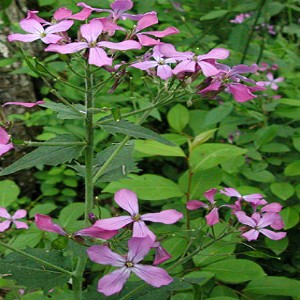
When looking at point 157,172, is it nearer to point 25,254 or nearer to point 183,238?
point 183,238

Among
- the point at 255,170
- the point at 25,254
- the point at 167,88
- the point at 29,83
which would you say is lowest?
the point at 29,83

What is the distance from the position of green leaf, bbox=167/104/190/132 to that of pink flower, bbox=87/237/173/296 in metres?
1.04

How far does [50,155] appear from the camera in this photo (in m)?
1.09

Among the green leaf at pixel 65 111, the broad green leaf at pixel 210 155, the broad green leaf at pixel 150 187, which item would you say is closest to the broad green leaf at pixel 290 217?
the broad green leaf at pixel 210 155

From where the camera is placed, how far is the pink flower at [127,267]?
0.94m

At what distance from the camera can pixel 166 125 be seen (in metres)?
3.22

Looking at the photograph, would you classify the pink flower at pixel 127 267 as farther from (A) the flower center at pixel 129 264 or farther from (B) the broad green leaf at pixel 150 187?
(B) the broad green leaf at pixel 150 187

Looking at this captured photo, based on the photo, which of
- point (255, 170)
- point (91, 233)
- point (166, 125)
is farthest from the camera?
point (166, 125)

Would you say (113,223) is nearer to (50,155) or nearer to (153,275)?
(153,275)

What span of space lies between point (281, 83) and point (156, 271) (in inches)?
77.3

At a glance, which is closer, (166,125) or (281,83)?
(281,83)

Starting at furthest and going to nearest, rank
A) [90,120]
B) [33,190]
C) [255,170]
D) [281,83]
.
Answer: [33,190], [281,83], [255,170], [90,120]

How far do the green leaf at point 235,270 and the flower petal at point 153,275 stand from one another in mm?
487

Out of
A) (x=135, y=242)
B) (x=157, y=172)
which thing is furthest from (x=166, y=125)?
(x=135, y=242)
